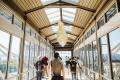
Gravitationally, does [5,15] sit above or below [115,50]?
above

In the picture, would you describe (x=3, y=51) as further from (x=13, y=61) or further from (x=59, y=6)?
(x=59, y=6)

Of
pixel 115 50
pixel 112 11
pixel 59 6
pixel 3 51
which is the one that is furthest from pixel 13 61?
pixel 112 11

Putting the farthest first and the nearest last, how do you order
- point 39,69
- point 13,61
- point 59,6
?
point 39,69, point 59,6, point 13,61

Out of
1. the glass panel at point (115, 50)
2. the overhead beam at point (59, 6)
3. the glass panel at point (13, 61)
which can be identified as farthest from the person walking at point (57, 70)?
the overhead beam at point (59, 6)

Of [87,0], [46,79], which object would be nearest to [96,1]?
[87,0]

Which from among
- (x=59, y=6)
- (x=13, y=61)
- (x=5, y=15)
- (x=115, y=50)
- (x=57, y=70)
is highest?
(x=59, y=6)

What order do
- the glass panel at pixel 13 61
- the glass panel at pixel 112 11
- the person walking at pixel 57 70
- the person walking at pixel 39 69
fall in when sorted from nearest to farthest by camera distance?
the person walking at pixel 57 70
the glass panel at pixel 112 11
the glass panel at pixel 13 61
the person walking at pixel 39 69

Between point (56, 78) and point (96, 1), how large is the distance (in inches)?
119

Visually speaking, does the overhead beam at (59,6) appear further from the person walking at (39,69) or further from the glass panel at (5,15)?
the person walking at (39,69)

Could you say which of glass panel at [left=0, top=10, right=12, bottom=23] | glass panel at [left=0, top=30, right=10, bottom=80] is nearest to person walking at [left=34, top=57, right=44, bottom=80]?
glass panel at [left=0, top=30, right=10, bottom=80]

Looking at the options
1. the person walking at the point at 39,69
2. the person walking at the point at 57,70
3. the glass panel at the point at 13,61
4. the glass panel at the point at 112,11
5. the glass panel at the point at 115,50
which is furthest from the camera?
the person walking at the point at 39,69

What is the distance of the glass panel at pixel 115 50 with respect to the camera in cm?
409

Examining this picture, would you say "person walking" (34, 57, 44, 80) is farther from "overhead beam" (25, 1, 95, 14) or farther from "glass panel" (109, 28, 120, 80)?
"glass panel" (109, 28, 120, 80)

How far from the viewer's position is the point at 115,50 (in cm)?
436
